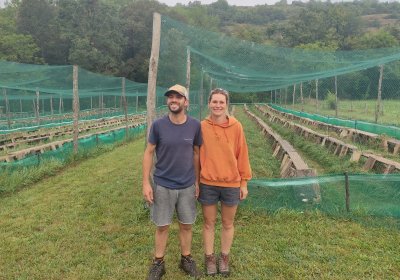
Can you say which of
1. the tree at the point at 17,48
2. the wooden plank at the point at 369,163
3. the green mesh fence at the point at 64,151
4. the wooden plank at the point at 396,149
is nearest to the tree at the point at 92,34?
the tree at the point at 17,48

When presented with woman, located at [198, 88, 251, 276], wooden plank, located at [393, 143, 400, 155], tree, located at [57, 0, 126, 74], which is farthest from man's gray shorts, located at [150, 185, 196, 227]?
tree, located at [57, 0, 126, 74]

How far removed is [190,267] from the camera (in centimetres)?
340

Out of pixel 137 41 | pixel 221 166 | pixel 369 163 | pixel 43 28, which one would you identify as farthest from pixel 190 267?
pixel 43 28

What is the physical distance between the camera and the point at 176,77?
751 cm

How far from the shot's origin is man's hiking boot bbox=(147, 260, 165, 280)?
10.8ft

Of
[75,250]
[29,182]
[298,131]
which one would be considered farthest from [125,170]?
[298,131]

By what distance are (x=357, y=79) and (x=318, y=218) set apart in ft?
48.9

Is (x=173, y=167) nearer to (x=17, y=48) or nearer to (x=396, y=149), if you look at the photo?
(x=396, y=149)

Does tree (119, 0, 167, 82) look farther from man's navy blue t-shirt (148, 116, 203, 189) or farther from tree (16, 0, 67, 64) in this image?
man's navy blue t-shirt (148, 116, 203, 189)

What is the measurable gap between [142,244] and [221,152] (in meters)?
1.51

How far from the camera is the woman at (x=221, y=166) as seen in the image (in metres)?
3.23

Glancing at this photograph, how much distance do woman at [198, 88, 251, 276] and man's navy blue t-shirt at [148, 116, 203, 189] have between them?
0.39 ft

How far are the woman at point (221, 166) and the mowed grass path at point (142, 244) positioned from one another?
1.60 ft

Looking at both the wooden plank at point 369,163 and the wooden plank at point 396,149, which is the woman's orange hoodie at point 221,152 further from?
the wooden plank at point 396,149
